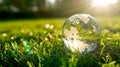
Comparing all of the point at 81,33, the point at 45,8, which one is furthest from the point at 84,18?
the point at 45,8

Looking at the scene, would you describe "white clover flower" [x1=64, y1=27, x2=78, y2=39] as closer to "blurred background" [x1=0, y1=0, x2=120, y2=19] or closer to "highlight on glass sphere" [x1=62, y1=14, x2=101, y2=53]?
"highlight on glass sphere" [x1=62, y1=14, x2=101, y2=53]

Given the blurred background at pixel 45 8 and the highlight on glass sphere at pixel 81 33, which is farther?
the blurred background at pixel 45 8

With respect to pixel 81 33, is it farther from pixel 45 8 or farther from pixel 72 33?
pixel 45 8

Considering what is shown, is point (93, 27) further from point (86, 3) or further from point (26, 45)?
point (86, 3)

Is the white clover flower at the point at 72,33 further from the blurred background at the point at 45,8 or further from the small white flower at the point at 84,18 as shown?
the blurred background at the point at 45,8

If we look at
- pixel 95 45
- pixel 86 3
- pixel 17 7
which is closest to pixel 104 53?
pixel 95 45

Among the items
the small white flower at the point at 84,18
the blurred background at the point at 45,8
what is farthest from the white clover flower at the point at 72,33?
the blurred background at the point at 45,8

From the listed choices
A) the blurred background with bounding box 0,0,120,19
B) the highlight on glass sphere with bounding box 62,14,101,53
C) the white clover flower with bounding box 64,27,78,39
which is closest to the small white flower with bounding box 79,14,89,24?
the highlight on glass sphere with bounding box 62,14,101,53
